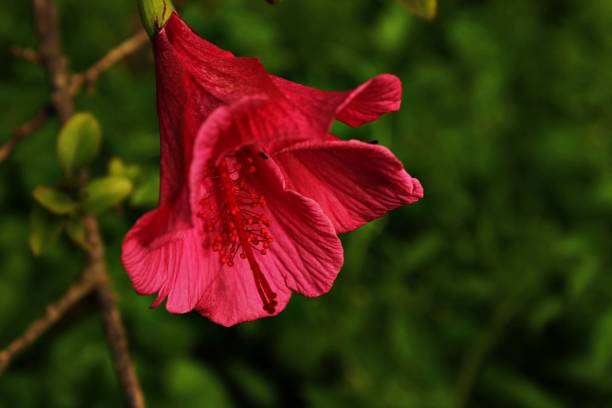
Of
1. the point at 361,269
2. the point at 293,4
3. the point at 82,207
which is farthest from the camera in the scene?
the point at 293,4

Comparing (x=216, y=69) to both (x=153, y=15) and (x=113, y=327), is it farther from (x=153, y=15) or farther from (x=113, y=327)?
(x=113, y=327)

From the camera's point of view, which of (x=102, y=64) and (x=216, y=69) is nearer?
(x=216, y=69)

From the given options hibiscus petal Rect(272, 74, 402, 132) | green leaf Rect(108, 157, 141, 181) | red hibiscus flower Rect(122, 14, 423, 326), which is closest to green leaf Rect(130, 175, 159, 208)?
green leaf Rect(108, 157, 141, 181)

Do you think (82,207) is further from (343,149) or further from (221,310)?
(343,149)

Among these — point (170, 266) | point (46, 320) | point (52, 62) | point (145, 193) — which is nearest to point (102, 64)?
point (52, 62)

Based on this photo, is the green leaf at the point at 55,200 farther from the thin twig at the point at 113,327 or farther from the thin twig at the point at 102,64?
the thin twig at the point at 102,64

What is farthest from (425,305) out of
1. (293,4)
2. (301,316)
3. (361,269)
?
(293,4)

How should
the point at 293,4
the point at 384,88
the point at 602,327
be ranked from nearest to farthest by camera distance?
1. the point at 384,88
2. the point at 602,327
3. the point at 293,4

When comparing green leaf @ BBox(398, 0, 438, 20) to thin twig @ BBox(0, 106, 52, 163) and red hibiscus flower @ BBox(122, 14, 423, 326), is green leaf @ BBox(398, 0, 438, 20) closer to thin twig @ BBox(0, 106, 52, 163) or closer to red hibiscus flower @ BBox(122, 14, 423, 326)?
red hibiscus flower @ BBox(122, 14, 423, 326)
